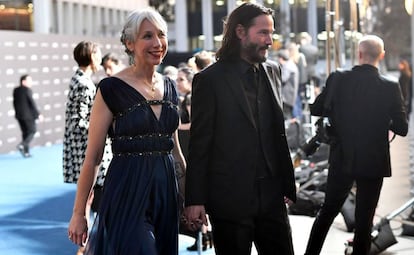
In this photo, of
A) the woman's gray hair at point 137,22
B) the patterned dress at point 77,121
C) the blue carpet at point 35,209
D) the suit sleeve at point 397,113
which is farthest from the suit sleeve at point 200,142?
the blue carpet at point 35,209

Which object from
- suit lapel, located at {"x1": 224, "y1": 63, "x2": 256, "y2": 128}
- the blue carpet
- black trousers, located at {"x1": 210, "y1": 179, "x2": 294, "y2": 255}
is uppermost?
suit lapel, located at {"x1": 224, "y1": 63, "x2": 256, "y2": 128}

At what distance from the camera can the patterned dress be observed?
685 cm

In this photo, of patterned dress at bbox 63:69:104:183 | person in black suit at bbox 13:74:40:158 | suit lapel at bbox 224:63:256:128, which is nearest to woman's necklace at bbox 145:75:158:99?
suit lapel at bbox 224:63:256:128

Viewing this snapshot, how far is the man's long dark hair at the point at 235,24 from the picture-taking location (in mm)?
3992

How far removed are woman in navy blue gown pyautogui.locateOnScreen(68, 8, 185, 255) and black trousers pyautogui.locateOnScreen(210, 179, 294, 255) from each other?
26cm

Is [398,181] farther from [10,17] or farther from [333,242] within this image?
A: [10,17]

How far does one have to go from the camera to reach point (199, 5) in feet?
197

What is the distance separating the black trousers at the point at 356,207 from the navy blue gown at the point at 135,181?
2.40 metres

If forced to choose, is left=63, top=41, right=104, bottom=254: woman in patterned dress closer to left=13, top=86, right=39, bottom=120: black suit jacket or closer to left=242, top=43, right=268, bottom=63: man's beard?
left=242, top=43, right=268, bottom=63: man's beard

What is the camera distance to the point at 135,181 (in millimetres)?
3791

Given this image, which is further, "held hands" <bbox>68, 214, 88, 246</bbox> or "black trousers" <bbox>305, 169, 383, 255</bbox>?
"black trousers" <bbox>305, 169, 383, 255</bbox>

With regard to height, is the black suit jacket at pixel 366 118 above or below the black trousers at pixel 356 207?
above

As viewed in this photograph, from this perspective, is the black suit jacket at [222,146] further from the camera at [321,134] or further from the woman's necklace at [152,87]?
the camera at [321,134]

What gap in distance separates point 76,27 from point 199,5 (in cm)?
2216
